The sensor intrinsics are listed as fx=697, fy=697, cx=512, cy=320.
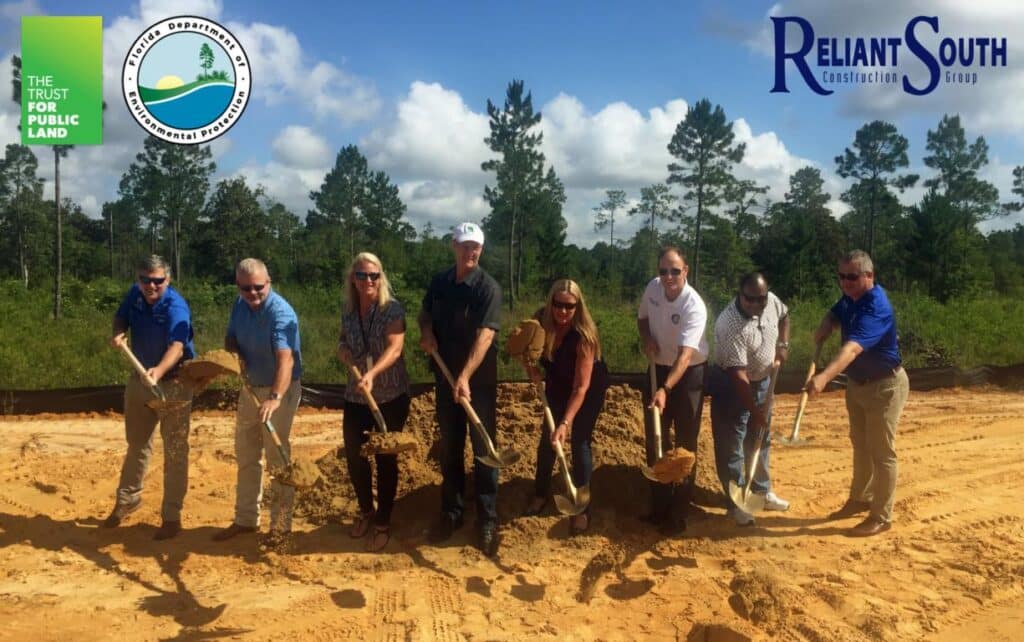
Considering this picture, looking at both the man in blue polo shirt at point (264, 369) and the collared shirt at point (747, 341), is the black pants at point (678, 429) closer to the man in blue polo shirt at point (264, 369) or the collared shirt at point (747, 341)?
the collared shirt at point (747, 341)

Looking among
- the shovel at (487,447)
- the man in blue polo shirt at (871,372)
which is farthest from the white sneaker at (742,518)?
the shovel at (487,447)

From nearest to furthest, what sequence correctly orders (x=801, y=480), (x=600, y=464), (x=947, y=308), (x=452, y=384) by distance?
(x=452, y=384) < (x=600, y=464) < (x=801, y=480) < (x=947, y=308)

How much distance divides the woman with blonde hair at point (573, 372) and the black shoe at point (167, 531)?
239cm

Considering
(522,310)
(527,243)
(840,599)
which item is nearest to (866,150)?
(527,243)

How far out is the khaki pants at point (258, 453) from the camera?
402 centimetres

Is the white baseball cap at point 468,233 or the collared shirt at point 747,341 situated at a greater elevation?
the white baseball cap at point 468,233

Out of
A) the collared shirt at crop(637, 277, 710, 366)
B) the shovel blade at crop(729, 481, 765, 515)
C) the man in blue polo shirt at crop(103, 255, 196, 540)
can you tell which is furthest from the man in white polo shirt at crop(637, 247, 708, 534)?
the man in blue polo shirt at crop(103, 255, 196, 540)

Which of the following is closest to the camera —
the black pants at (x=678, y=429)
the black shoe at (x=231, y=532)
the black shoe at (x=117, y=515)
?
the black pants at (x=678, y=429)

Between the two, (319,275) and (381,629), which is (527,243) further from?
(381,629)

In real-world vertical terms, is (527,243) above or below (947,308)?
above

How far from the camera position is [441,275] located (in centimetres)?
395

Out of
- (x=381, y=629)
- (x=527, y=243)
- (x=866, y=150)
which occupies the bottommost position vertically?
(x=381, y=629)

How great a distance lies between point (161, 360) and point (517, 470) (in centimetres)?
238

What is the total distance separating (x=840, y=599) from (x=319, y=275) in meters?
29.7
